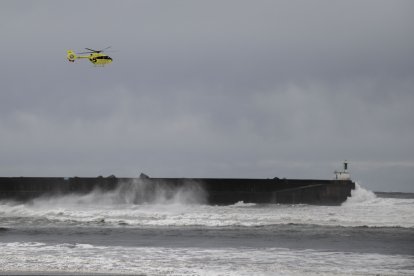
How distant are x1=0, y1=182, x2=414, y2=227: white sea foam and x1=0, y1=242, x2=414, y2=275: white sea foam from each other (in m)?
8.03

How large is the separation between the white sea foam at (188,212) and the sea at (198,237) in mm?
48

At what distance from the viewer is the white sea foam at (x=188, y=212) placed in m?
26.1

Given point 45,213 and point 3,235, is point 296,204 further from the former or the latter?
point 3,235

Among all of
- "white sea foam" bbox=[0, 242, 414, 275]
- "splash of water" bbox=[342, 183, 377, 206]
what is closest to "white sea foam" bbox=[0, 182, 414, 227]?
"splash of water" bbox=[342, 183, 377, 206]

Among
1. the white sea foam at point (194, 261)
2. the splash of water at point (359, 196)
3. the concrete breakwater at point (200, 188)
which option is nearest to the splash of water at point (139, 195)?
the concrete breakwater at point (200, 188)

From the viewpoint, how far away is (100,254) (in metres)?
16.8

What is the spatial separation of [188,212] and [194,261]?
14.5 metres

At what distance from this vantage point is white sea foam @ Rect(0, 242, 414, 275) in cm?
1431

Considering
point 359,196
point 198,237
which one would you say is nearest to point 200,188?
point 359,196

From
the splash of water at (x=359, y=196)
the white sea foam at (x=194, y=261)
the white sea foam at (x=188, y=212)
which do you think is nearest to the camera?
the white sea foam at (x=194, y=261)

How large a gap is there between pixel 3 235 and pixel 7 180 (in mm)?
15064

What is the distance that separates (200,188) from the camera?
33.9 meters

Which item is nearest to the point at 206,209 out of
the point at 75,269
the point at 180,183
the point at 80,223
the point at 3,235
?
the point at 180,183

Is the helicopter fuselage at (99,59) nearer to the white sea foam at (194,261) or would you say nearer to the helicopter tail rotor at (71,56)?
the helicopter tail rotor at (71,56)
